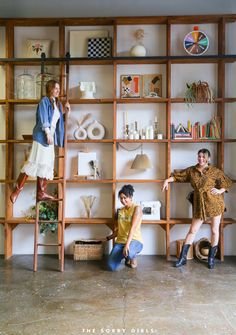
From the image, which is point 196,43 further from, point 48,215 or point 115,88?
point 48,215

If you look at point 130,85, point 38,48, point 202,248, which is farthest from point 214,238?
point 38,48

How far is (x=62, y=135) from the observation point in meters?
4.36

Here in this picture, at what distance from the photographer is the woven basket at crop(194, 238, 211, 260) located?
4648 millimetres

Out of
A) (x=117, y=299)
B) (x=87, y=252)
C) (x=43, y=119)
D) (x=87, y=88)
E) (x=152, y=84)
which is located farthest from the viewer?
(x=152, y=84)

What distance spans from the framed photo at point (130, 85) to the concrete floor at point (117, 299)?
7.78 feet

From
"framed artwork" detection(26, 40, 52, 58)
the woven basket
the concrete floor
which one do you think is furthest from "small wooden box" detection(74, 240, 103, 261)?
"framed artwork" detection(26, 40, 52, 58)

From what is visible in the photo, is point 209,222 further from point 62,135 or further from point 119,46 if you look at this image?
point 119,46

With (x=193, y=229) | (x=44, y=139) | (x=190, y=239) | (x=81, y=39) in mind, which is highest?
(x=81, y=39)

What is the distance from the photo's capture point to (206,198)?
14.4ft

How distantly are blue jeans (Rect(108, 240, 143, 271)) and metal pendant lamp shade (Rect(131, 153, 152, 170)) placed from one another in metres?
1.00

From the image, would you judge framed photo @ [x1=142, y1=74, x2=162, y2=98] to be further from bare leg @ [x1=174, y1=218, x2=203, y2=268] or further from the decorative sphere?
bare leg @ [x1=174, y1=218, x2=203, y2=268]

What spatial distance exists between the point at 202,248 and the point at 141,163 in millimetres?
1458

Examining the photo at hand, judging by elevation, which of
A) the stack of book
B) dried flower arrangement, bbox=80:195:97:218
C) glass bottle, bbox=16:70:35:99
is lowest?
dried flower arrangement, bbox=80:195:97:218

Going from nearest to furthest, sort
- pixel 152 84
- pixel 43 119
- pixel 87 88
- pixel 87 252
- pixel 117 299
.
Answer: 1. pixel 117 299
2. pixel 43 119
3. pixel 87 252
4. pixel 87 88
5. pixel 152 84
